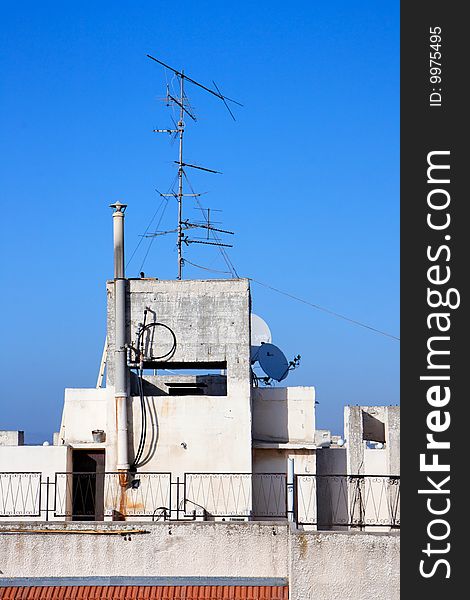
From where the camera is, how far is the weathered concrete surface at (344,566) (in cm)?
1941

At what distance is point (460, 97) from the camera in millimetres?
14586

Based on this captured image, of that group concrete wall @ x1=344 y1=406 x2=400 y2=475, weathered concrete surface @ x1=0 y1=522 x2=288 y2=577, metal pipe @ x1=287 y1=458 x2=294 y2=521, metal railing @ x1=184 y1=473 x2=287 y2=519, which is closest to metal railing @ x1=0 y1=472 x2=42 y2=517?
metal railing @ x1=184 y1=473 x2=287 y2=519

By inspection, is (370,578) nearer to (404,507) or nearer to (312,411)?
(404,507)

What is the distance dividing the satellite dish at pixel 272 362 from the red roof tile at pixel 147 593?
10683 mm

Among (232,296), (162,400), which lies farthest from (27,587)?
(232,296)

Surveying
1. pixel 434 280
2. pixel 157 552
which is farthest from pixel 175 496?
pixel 434 280

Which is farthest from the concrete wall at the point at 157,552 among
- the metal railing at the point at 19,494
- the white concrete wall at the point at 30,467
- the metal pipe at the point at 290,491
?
the white concrete wall at the point at 30,467

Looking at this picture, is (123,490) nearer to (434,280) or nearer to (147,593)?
(147,593)

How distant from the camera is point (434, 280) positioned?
1475 cm

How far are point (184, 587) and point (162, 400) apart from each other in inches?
295

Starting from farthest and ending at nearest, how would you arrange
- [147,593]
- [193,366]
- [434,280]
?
[193,366], [147,593], [434,280]

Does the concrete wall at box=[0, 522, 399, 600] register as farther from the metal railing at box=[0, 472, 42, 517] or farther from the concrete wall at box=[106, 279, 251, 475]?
the concrete wall at box=[106, 279, 251, 475]

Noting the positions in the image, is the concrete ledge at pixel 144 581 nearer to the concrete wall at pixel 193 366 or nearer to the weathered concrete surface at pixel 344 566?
the weathered concrete surface at pixel 344 566

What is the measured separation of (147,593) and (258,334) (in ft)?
38.9
